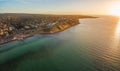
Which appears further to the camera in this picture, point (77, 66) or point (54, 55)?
point (54, 55)

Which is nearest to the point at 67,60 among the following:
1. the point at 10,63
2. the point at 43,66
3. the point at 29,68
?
the point at 43,66

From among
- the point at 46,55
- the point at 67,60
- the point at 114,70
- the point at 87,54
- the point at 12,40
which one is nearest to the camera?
the point at 114,70

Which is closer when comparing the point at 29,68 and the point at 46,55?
the point at 29,68

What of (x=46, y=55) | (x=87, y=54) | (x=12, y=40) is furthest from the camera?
(x=12, y=40)

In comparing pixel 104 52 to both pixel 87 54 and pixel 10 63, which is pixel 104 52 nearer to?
pixel 87 54

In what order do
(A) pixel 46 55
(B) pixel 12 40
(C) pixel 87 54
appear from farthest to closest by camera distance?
(B) pixel 12 40
(A) pixel 46 55
(C) pixel 87 54

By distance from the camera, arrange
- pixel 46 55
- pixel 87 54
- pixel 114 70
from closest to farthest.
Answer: pixel 114 70 < pixel 87 54 < pixel 46 55

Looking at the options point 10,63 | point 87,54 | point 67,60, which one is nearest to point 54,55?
point 67,60

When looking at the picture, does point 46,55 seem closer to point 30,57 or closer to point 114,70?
point 30,57
